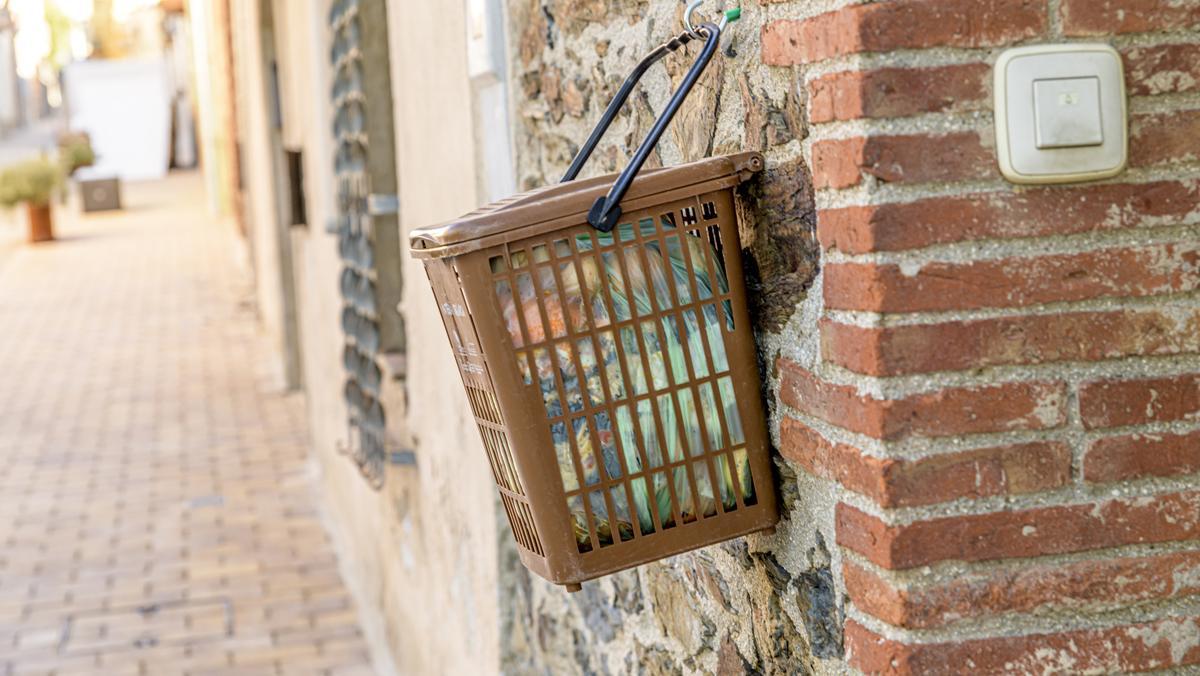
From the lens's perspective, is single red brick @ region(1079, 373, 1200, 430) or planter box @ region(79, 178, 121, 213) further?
planter box @ region(79, 178, 121, 213)

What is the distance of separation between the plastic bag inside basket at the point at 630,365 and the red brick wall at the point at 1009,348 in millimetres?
208

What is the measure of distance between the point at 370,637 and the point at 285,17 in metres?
3.00

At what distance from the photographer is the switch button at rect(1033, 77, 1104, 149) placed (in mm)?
1319

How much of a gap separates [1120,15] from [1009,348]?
1.09 feet

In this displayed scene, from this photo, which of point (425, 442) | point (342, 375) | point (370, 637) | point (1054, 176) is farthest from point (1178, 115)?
point (342, 375)

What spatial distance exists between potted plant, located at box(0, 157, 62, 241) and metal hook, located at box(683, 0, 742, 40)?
Result: 17381 mm

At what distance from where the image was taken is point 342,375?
5445mm

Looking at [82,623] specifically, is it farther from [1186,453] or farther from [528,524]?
[1186,453]

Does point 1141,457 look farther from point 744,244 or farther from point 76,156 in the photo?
point 76,156

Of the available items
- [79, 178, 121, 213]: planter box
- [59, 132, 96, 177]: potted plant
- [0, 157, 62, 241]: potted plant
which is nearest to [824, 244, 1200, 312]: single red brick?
[0, 157, 62, 241]: potted plant

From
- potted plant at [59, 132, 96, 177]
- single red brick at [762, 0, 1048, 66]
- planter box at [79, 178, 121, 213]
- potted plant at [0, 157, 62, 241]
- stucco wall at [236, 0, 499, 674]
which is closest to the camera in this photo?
single red brick at [762, 0, 1048, 66]

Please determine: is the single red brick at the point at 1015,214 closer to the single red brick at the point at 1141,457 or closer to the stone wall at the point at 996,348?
the stone wall at the point at 996,348

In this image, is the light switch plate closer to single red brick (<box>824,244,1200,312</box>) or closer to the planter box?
single red brick (<box>824,244,1200,312</box>)

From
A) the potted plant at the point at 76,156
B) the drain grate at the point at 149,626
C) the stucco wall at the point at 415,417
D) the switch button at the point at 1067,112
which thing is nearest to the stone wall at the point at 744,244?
the switch button at the point at 1067,112
